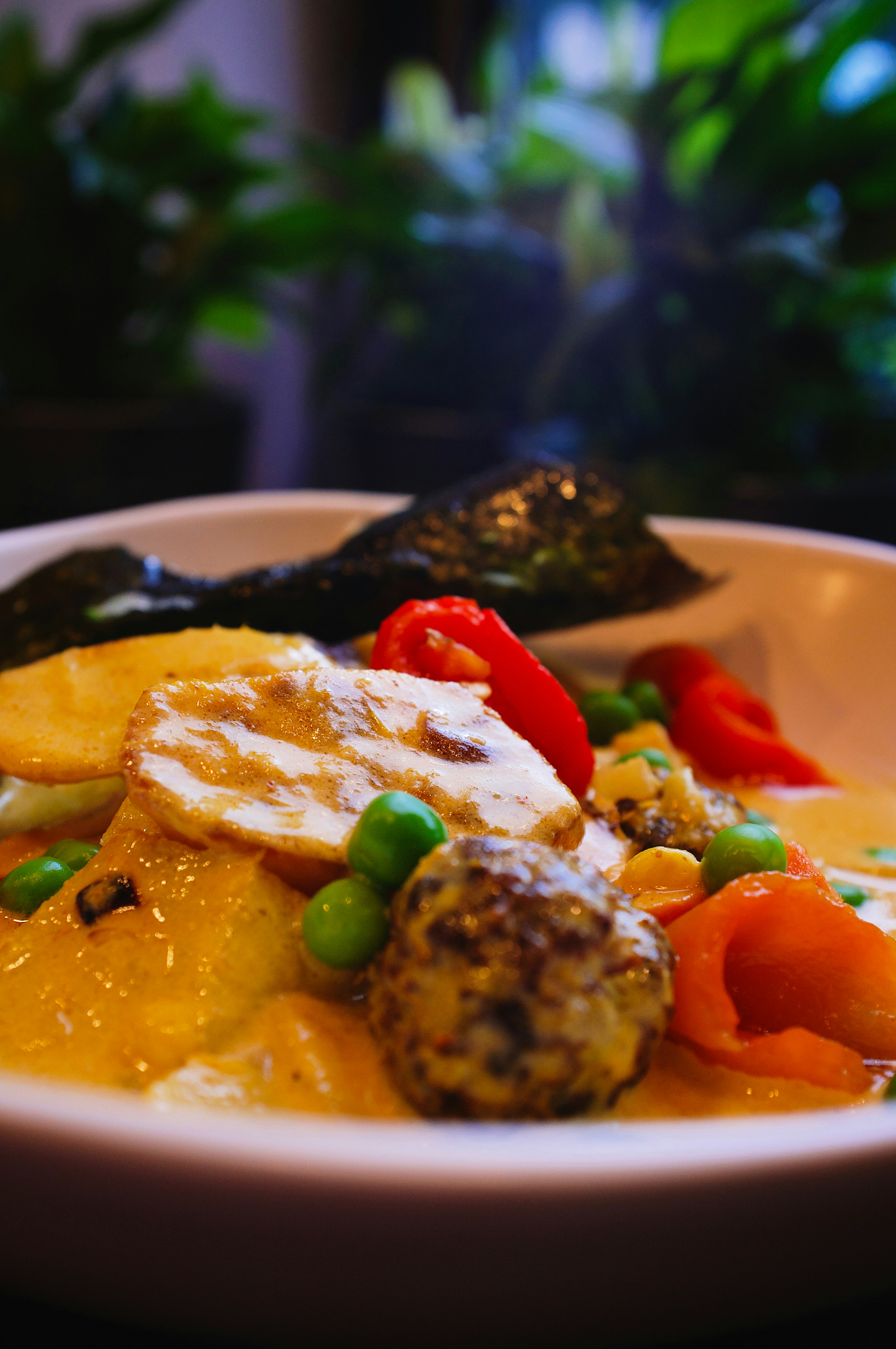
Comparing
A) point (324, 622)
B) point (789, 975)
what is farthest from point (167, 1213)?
point (324, 622)

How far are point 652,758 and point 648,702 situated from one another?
0.62 m

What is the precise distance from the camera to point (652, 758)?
2.47m

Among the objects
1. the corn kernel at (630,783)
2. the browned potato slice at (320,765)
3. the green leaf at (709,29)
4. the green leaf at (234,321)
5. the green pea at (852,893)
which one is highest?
the green leaf at (709,29)

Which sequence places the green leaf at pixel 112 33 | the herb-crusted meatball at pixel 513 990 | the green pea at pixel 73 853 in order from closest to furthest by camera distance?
the herb-crusted meatball at pixel 513 990 < the green pea at pixel 73 853 < the green leaf at pixel 112 33

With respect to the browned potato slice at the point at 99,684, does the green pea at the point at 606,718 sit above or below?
below

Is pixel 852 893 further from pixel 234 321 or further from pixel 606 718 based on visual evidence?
A: pixel 234 321

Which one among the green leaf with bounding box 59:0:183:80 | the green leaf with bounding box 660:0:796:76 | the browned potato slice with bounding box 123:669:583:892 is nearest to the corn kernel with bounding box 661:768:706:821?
the browned potato slice with bounding box 123:669:583:892

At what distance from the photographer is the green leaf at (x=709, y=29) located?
4.88m

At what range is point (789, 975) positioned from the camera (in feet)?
5.61

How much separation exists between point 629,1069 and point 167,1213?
610 millimetres

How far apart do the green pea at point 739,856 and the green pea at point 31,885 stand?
44.2 inches

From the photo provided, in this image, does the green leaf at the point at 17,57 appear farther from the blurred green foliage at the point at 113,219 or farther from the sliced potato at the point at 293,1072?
the sliced potato at the point at 293,1072

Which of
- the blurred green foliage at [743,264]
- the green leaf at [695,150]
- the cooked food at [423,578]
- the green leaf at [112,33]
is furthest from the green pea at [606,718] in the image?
the green leaf at [112,33]

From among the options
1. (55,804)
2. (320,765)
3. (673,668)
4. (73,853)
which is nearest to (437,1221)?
(320,765)
